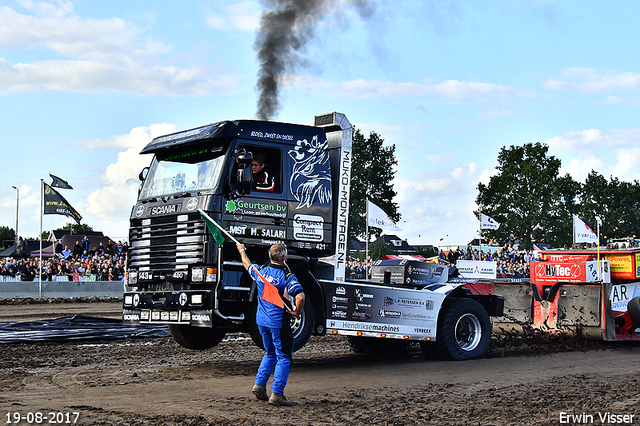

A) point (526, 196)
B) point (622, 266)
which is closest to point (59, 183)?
point (622, 266)

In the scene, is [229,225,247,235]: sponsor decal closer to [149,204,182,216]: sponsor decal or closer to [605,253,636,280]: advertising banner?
[149,204,182,216]: sponsor decal

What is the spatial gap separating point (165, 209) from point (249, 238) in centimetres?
134

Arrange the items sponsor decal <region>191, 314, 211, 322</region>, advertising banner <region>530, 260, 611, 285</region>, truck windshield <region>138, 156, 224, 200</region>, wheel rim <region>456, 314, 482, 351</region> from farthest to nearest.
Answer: advertising banner <region>530, 260, 611, 285</region>, wheel rim <region>456, 314, 482, 351</region>, truck windshield <region>138, 156, 224, 200</region>, sponsor decal <region>191, 314, 211, 322</region>

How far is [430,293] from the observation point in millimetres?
10953

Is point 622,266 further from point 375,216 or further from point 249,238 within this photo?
point 249,238

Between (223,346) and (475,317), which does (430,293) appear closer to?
(475,317)

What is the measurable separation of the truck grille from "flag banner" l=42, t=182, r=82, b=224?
658 inches

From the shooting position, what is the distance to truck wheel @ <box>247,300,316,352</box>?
916 centimetres

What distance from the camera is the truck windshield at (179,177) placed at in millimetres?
9539

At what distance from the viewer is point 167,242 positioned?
972 centimetres

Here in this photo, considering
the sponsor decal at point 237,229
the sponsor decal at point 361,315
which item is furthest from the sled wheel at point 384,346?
the sponsor decal at point 237,229

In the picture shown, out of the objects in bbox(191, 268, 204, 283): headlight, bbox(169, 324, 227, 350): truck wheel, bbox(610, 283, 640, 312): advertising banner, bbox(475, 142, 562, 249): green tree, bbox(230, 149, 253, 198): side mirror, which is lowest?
bbox(169, 324, 227, 350): truck wheel

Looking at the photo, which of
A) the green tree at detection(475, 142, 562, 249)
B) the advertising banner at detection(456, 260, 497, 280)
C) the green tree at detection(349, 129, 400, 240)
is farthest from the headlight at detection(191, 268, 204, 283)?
the green tree at detection(475, 142, 562, 249)

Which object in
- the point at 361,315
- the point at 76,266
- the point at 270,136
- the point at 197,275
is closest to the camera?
the point at 197,275
